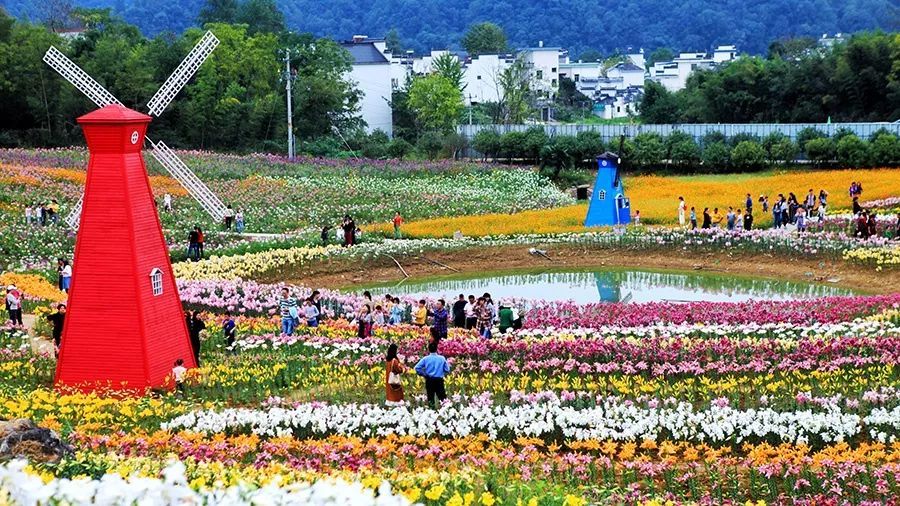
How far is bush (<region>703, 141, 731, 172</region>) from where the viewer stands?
61.7 m

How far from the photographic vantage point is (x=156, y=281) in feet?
66.3

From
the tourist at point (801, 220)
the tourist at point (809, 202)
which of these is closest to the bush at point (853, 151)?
the tourist at point (809, 202)

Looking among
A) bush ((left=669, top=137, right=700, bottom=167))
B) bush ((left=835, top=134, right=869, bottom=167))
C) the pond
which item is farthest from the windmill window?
bush ((left=669, top=137, right=700, bottom=167))

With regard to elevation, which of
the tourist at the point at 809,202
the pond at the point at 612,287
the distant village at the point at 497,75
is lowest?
the pond at the point at 612,287

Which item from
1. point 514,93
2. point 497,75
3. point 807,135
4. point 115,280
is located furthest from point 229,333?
point 497,75

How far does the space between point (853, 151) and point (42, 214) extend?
1413 inches

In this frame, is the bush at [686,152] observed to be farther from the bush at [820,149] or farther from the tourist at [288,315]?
the tourist at [288,315]

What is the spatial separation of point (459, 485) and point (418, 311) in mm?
13545

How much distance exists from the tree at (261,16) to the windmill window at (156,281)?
9215 centimetres

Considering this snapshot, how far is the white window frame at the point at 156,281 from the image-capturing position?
20.1 m

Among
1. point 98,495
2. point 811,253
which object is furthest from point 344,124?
point 98,495

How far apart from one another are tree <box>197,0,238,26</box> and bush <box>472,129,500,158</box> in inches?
2040

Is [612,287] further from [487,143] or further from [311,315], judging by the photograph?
[487,143]

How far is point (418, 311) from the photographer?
24781 mm
